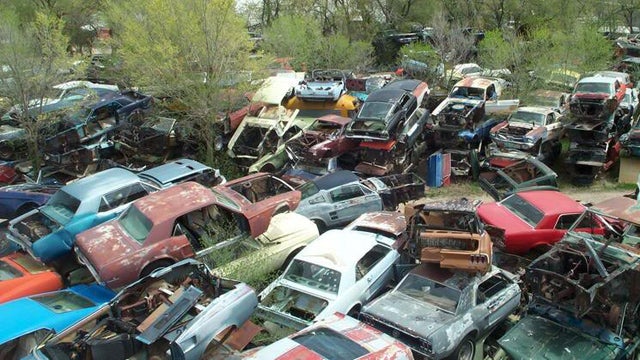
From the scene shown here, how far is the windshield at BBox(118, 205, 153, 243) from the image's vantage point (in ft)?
31.8

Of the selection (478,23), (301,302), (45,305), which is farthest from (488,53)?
(45,305)

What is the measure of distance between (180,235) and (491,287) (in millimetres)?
5453

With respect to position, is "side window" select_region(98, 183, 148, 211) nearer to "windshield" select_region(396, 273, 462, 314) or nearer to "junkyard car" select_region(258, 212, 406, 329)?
"junkyard car" select_region(258, 212, 406, 329)

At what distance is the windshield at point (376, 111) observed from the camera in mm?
15883

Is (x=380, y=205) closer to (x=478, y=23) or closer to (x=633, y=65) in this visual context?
(x=633, y=65)

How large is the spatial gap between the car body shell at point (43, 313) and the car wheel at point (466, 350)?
5.44 metres

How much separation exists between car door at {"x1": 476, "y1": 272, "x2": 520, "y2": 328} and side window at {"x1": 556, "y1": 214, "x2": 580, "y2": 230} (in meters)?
2.56

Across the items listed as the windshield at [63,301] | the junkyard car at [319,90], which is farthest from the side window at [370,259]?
the junkyard car at [319,90]

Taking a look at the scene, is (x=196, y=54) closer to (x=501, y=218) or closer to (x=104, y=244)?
(x=104, y=244)

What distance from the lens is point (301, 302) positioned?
888 centimetres

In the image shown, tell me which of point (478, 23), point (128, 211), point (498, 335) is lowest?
point (498, 335)

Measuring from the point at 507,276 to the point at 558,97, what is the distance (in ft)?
40.6

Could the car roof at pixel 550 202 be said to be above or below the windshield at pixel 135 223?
below

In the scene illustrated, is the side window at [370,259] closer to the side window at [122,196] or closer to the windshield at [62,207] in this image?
the side window at [122,196]
